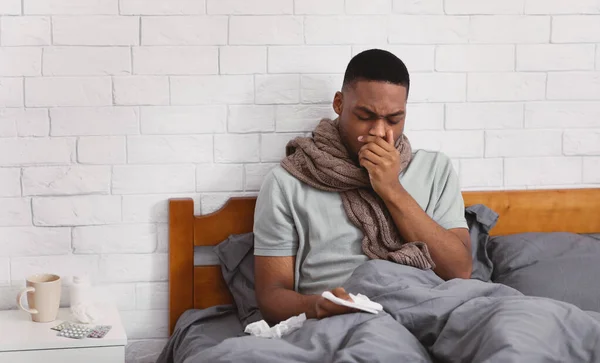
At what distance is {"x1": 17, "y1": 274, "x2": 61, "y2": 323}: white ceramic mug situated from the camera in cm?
210

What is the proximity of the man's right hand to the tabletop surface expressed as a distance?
0.52 meters

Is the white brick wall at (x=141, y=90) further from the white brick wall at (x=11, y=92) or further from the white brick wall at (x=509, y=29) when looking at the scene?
the white brick wall at (x=509, y=29)

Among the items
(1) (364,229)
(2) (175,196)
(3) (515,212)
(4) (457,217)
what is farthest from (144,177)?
(3) (515,212)

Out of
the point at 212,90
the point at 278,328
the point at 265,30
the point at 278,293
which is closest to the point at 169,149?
the point at 212,90

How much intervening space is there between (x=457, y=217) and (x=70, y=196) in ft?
3.40

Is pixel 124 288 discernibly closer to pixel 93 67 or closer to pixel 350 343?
pixel 93 67

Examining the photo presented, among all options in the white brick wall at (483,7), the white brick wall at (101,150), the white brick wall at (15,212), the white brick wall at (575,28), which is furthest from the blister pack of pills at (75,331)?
the white brick wall at (575,28)

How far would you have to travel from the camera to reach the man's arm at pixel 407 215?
208 cm

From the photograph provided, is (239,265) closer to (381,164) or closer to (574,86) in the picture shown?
(381,164)

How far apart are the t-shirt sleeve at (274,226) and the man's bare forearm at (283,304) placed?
11cm

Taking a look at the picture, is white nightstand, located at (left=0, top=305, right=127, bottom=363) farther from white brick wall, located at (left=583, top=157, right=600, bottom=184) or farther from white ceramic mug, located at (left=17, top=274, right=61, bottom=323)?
white brick wall, located at (left=583, top=157, right=600, bottom=184)

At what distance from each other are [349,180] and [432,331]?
0.56m

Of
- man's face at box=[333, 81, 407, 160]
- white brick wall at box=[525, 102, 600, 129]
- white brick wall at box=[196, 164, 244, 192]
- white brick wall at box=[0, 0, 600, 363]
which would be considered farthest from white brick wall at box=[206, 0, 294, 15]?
white brick wall at box=[525, 102, 600, 129]

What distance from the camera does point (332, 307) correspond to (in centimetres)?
177
